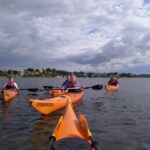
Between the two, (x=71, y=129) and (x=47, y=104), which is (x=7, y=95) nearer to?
(x=47, y=104)

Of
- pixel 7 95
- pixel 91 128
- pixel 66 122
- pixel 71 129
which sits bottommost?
pixel 91 128

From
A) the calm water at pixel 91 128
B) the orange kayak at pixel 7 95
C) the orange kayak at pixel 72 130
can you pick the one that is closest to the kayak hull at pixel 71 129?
the orange kayak at pixel 72 130

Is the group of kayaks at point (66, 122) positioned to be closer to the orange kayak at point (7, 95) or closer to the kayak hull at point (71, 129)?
the kayak hull at point (71, 129)

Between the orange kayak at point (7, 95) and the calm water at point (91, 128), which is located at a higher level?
the orange kayak at point (7, 95)

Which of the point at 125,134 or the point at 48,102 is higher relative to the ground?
the point at 48,102

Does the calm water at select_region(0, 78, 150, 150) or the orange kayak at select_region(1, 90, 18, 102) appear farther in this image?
the orange kayak at select_region(1, 90, 18, 102)

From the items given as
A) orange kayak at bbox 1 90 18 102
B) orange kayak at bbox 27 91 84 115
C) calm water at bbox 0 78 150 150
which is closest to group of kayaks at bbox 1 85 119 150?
orange kayak at bbox 27 91 84 115

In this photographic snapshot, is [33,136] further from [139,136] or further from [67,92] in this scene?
[67,92]

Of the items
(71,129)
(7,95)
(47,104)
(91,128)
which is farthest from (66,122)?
(7,95)

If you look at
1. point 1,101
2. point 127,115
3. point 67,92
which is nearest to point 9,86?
point 1,101

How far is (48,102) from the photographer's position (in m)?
15.1

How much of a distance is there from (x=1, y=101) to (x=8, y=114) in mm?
6217

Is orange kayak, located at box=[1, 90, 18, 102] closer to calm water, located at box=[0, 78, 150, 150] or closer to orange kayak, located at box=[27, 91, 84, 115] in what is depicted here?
calm water, located at box=[0, 78, 150, 150]

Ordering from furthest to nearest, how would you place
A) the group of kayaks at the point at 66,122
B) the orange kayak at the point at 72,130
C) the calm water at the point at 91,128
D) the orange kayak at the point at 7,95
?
the orange kayak at the point at 7,95, the calm water at the point at 91,128, the orange kayak at the point at 72,130, the group of kayaks at the point at 66,122
